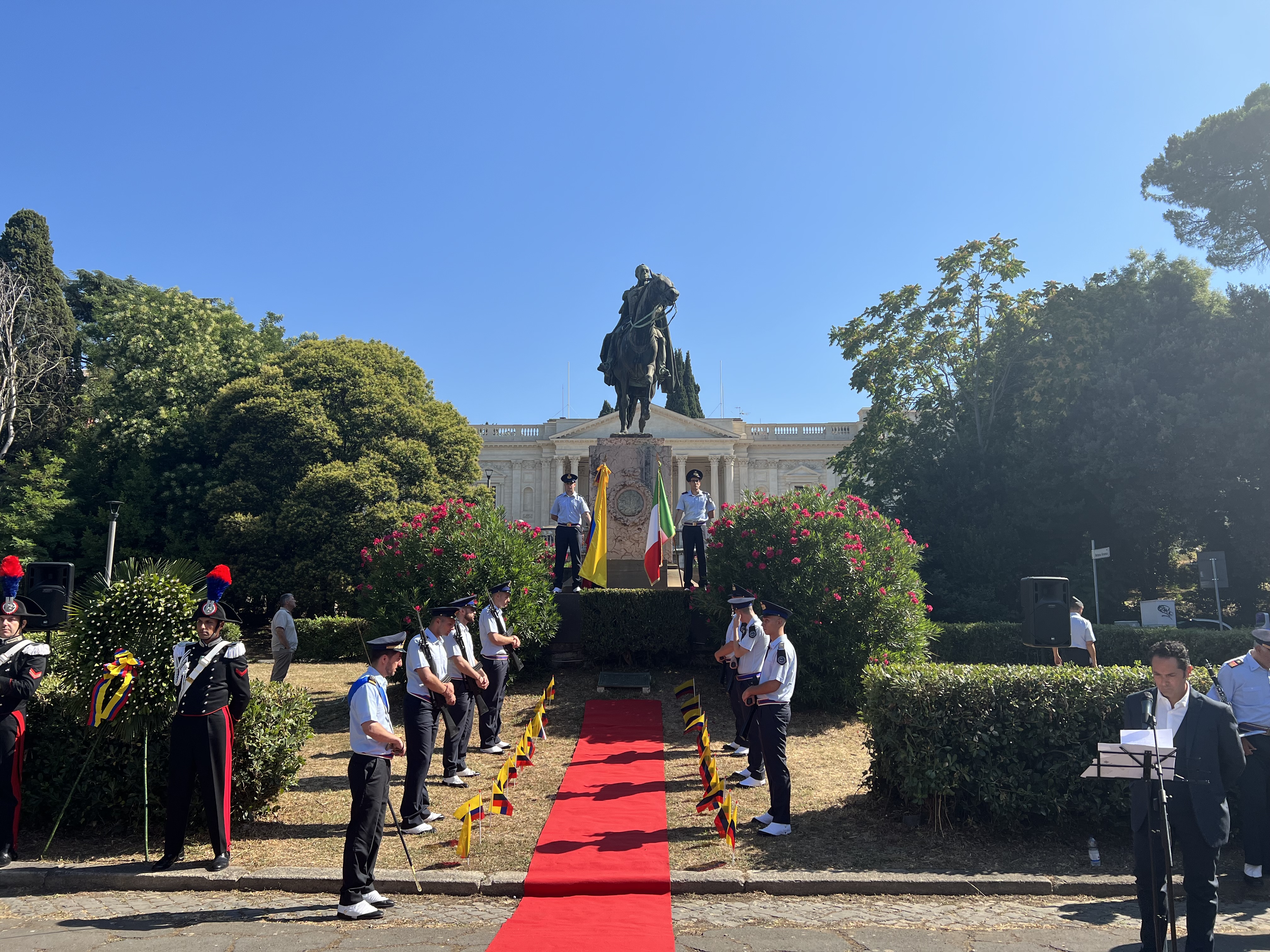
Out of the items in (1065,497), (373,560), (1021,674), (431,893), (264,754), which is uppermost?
(1065,497)

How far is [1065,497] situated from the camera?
81.9 ft

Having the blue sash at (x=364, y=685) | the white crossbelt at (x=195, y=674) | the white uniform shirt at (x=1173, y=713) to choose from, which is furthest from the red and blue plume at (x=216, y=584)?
the white uniform shirt at (x=1173, y=713)

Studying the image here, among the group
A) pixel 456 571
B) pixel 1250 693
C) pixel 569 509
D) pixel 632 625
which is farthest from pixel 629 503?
pixel 1250 693

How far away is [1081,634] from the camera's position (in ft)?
37.2

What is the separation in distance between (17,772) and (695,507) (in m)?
10.1

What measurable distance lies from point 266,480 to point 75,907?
21.4 meters

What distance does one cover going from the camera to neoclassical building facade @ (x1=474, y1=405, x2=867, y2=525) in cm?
6800

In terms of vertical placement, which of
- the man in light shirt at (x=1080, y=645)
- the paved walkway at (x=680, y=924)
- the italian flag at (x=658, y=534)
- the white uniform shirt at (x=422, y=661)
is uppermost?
the italian flag at (x=658, y=534)

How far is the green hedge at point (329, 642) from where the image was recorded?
1956 cm

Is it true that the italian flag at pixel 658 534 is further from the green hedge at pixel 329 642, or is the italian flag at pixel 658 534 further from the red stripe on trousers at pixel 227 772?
the green hedge at pixel 329 642

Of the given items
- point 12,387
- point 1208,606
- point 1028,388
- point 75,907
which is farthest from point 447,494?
point 1208,606

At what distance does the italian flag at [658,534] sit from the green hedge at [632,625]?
882mm

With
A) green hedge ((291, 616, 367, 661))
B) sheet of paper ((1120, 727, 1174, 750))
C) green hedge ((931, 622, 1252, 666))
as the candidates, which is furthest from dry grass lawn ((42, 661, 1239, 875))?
green hedge ((291, 616, 367, 661))

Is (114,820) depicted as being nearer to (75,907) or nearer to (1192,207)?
(75,907)
